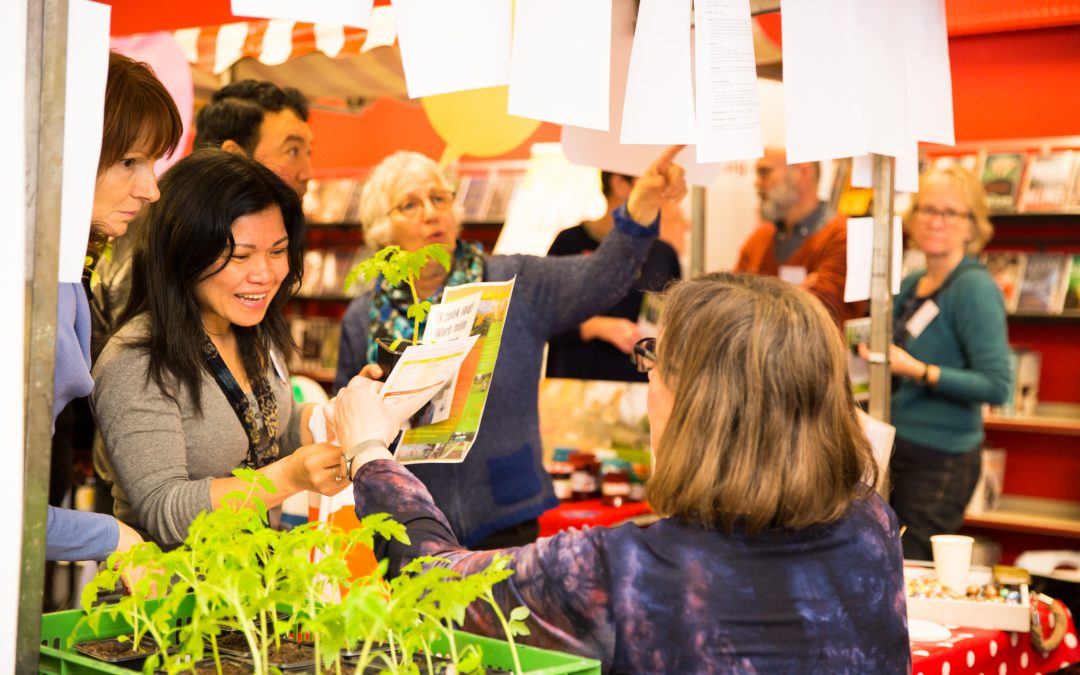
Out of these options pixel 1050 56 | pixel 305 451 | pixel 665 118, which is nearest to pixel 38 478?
pixel 305 451

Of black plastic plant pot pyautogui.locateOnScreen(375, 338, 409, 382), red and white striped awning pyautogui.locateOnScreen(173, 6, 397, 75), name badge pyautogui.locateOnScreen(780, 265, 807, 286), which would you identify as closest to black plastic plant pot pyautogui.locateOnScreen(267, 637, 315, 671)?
black plastic plant pot pyautogui.locateOnScreen(375, 338, 409, 382)

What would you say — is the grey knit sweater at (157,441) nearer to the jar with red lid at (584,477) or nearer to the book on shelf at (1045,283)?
the jar with red lid at (584,477)

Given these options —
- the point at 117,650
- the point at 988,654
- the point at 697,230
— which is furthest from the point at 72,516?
the point at 697,230

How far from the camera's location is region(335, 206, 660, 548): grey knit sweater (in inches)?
131

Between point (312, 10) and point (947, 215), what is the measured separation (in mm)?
3298

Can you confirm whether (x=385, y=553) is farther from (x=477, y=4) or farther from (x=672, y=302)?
(x=477, y=4)

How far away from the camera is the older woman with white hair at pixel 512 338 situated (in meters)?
3.32

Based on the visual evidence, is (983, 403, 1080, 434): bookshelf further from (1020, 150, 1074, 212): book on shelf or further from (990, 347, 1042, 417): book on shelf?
(1020, 150, 1074, 212): book on shelf

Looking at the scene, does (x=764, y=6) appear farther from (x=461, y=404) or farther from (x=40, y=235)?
(x=40, y=235)

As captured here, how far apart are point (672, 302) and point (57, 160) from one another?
34.0 inches

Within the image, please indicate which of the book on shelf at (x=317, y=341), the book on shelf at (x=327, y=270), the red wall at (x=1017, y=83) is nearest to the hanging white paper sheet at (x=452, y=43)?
the red wall at (x=1017, y=83)

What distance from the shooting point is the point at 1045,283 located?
6.14 metres

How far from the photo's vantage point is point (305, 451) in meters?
2.21

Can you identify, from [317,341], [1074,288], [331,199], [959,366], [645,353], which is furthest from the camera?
[331,199]
